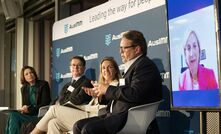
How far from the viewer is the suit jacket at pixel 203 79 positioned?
2465mm

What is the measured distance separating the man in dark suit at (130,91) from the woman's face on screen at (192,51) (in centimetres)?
72

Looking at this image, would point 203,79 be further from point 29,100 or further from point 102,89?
point 29,100

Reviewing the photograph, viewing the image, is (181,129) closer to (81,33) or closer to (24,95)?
(81,33)

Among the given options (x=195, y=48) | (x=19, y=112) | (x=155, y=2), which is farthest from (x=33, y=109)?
(x=195, y=48)

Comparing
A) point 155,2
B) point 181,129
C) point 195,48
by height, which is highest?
point 155,2

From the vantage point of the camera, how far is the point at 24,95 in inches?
254

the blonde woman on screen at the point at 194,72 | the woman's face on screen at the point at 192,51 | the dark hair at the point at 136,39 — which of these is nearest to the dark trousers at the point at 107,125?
the dark hair at the point at 136,39

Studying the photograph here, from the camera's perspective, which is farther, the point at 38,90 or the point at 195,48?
the point at 38,90

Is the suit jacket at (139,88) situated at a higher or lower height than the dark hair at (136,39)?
lower

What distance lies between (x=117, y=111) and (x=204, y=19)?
4.39 ft

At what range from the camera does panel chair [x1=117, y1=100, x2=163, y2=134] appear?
3434mm

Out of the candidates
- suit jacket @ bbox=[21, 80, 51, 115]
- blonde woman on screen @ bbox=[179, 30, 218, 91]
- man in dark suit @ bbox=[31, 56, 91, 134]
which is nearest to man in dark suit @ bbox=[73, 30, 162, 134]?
blonde woman on screen @ bbox=[179, 30, 218, 91]

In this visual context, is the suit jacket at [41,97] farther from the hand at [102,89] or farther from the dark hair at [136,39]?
the dark hair at [136,39]

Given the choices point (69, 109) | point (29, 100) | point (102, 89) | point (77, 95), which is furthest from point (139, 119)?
point (29, 100)
